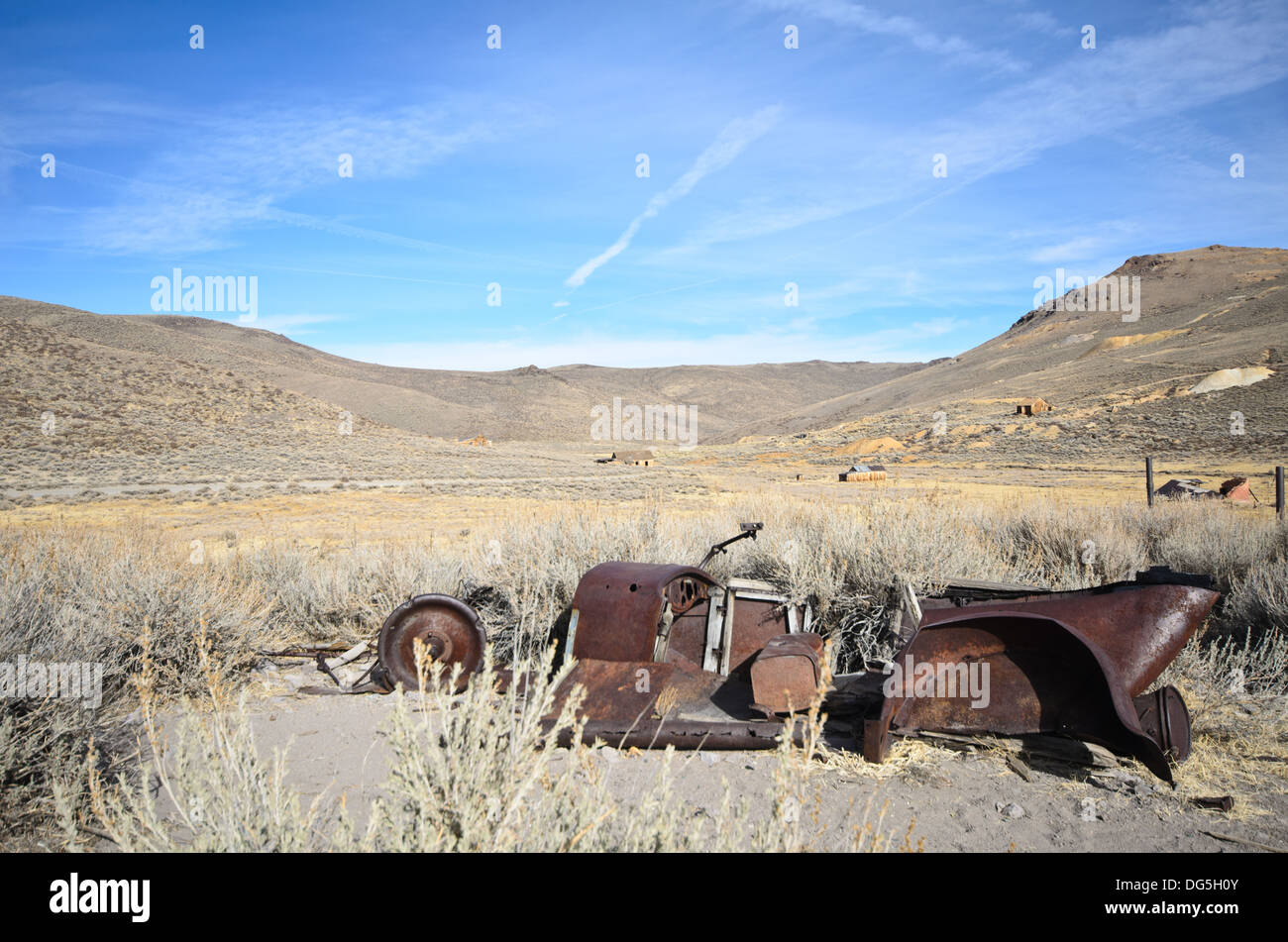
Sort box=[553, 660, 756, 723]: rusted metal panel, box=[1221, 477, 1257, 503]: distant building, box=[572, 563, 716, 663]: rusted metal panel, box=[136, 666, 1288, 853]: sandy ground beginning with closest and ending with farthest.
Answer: box=[136, 666, 1288, 853]: sandy ground → box=[553, 660, 756, 723]: rusted metal panel → box=[572, 563, 716, 663]: rusted metal panel → box=[1221, 477, 1257, 503]: distant building

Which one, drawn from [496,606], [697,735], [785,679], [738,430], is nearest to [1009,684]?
[785,679]

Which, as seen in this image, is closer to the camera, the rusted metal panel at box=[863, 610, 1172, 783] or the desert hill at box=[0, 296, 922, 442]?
the rusted metal panel at box=[863, 610, 1172, 783]

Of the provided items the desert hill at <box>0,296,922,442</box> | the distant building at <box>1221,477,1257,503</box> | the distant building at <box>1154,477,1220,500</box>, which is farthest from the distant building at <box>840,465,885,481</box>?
the desert hill at <box>0,296,922,442</box>

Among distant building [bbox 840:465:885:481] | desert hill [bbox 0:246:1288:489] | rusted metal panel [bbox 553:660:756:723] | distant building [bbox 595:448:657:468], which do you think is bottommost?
rusted metal panel [bbox 553:660:756:723]

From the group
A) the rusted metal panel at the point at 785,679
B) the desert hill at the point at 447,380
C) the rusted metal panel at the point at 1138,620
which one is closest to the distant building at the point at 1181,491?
the rusted metal panel at the point at 1138,620

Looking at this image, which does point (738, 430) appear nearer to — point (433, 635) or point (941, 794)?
point (433, 635)

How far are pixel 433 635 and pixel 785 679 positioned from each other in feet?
8.35

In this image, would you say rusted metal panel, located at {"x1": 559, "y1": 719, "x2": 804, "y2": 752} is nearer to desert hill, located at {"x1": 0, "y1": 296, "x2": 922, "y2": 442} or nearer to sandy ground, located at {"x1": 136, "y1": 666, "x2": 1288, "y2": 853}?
sandy ground, located at {"x1": 136, "y1": 666, "x2": 1288, "y2": 853}

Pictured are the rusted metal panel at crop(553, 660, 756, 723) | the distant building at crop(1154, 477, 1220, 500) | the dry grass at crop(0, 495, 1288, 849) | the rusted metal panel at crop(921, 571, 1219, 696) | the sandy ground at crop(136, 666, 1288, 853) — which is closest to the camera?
the dry grass at crop(0, 495, 1288, 849)

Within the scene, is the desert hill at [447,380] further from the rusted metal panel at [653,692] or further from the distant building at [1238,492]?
the distant building at [1238,492]

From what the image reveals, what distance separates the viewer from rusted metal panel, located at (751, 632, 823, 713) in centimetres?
421

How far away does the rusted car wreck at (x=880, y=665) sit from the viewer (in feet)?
12.3

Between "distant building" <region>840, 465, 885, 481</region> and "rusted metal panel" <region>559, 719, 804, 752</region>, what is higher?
"distant building" <region>840, 465, 885, 481</region>
